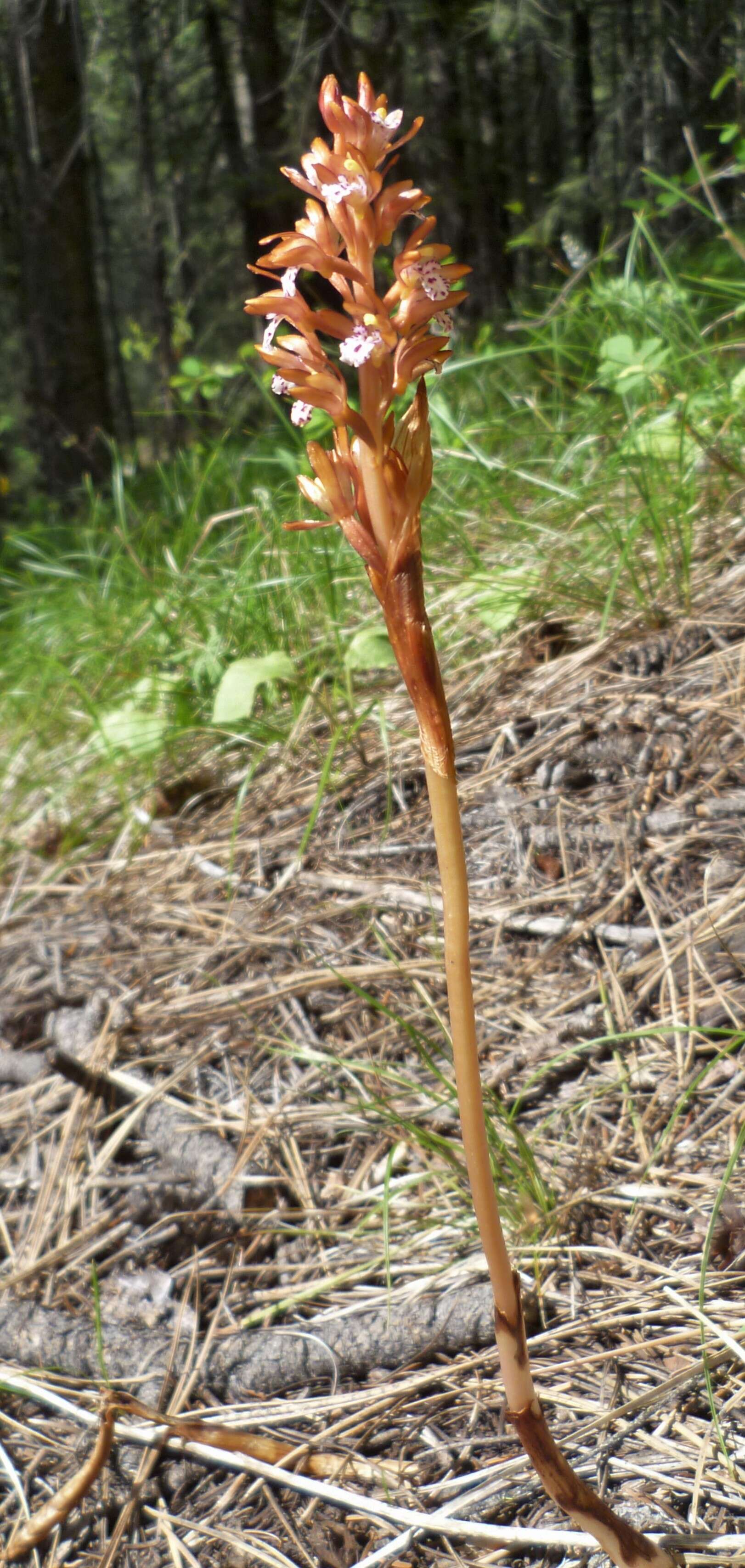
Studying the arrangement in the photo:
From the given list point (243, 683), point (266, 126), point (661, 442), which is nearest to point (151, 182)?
point (266, 126)

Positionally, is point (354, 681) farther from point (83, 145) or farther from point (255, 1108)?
point (83, 145)

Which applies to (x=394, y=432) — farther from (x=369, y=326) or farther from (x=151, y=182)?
Answer: (x=151, y=182)

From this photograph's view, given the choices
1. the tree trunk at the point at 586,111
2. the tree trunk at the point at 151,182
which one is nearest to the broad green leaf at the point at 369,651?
the tree trunk at the point at 151,182

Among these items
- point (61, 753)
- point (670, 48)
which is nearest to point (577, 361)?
point (61, 753)

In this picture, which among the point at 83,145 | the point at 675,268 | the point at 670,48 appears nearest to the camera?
the point at 675,268

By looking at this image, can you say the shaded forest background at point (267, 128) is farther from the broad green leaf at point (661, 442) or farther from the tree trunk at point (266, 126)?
the broad green leaf at point (661, 442)
